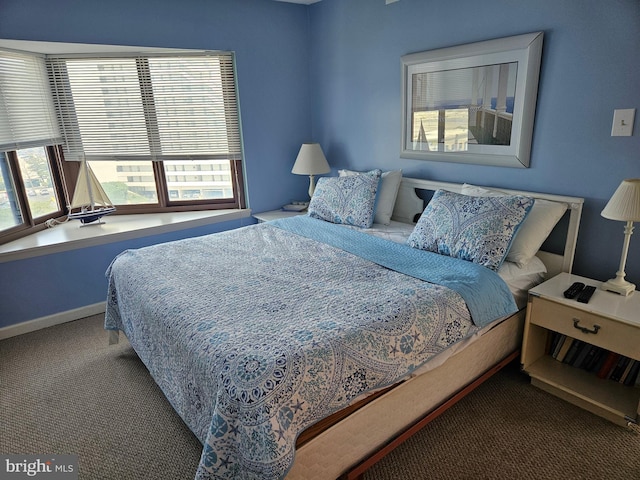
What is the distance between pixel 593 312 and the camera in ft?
5.84

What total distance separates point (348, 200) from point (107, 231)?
6.22 feet

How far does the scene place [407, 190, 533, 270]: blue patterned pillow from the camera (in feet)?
6.62

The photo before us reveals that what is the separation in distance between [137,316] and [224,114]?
2105 millimetres

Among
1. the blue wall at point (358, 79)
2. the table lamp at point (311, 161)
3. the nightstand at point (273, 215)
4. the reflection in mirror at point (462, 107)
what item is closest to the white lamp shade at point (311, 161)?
the table lamp at point (311, 161)

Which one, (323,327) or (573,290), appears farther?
(573,290)

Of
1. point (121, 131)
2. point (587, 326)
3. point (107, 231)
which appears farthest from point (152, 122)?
point (587, 326)

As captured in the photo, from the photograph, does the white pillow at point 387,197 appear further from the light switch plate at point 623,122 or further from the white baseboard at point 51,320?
the white baseboard at point 51,320

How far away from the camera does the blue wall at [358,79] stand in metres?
2.03

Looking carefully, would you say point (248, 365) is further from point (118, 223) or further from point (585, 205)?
point (118, 223)

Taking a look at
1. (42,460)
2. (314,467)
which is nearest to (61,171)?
(42,460)

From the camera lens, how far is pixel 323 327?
1.50 meters

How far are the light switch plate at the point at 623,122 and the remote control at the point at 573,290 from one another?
770 mm

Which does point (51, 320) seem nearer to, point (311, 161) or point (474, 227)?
point (311, 161)

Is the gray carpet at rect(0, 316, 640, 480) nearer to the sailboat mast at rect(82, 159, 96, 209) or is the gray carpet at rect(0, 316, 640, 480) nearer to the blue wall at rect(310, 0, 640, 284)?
the blue wall at rect(310, 0, 640, 284)
